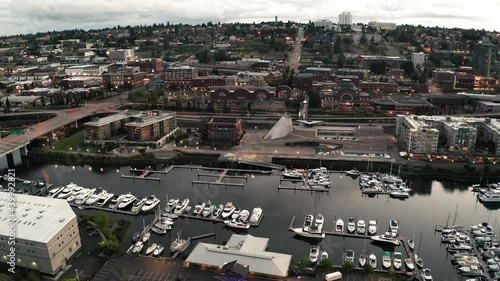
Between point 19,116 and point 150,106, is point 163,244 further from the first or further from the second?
point 19,116

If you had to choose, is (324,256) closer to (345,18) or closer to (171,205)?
(171,205)

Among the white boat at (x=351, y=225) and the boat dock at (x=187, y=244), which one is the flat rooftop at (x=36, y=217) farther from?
the white boat at (x=351, y=225)

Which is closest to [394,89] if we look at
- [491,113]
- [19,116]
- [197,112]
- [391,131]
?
[491,113]

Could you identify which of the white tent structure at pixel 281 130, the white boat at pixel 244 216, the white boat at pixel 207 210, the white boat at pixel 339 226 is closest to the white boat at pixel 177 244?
the white boat at pixel 207 210

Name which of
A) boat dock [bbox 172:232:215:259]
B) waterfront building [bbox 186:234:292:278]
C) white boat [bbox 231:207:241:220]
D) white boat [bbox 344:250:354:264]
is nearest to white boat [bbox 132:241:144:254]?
boat dock [bbox 172:232:215:259]

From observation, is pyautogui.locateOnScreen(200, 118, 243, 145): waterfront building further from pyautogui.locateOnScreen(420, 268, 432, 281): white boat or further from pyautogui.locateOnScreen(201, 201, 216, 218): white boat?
pyautogui.locateOnScreen(420, 268, 432, 281): white boat

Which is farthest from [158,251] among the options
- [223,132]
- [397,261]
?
[223,132]
